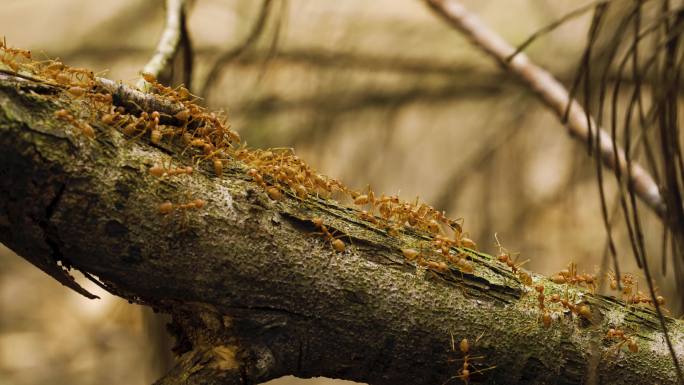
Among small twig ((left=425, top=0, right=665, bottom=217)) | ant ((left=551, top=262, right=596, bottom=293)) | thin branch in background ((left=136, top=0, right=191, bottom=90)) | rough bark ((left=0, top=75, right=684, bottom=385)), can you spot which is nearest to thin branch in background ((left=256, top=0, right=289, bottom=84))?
thin branch in background ((left=136, top=0, right=191, bottom=90))

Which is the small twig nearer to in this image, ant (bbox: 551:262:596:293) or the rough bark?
ant (bbox: 551:262:596:293)

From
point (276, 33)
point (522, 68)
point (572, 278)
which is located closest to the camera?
point (572, 278)

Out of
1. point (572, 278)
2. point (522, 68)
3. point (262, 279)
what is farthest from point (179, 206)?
point (522, 68)

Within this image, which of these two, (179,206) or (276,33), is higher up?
(276,33)

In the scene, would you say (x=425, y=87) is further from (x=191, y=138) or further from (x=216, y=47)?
(x=191, y=138)

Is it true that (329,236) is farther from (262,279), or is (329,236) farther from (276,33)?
(276,33)

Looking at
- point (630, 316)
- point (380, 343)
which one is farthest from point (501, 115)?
point (380, 343)

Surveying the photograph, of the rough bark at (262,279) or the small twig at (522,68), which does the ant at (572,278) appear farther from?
the small twig at (522,68)
